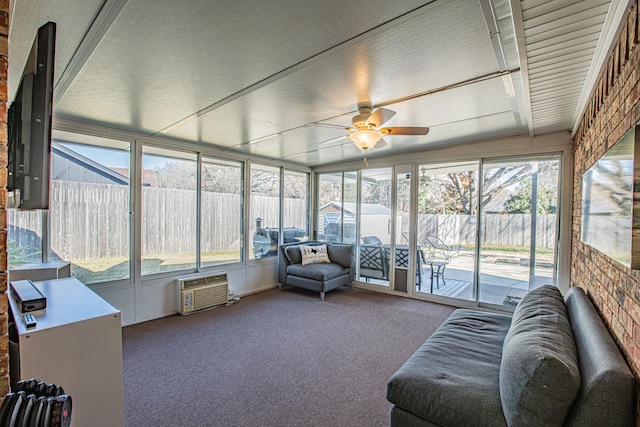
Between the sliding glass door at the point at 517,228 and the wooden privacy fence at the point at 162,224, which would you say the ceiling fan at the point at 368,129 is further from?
the wooden privacy fence at the point at 162,224

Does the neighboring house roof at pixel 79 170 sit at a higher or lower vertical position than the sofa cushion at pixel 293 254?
higher

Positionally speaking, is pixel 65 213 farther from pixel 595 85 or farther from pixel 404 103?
pixel 595 85

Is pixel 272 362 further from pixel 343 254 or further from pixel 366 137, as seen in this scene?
pixel 343 254

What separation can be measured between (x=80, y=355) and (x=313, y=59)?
2.15 metres

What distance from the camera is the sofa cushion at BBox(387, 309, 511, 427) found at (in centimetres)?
136

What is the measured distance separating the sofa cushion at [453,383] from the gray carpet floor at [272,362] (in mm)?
574

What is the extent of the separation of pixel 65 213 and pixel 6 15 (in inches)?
114

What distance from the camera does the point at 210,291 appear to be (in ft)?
13.5

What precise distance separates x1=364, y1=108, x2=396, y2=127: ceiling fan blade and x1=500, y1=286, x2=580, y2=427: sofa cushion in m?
1.77

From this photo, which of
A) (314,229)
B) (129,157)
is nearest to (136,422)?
(129,157)

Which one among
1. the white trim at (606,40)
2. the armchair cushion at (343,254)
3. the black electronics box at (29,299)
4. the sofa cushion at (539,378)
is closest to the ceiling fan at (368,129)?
the white trim at (606,40)

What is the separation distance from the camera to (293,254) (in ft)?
16.9

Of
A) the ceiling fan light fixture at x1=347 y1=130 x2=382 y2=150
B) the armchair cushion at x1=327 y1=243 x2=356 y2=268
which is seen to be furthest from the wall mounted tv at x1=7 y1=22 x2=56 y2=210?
the armchair cushion at x1=327 y1=243 x2=356 y2=268

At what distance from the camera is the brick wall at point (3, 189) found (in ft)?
3.19
